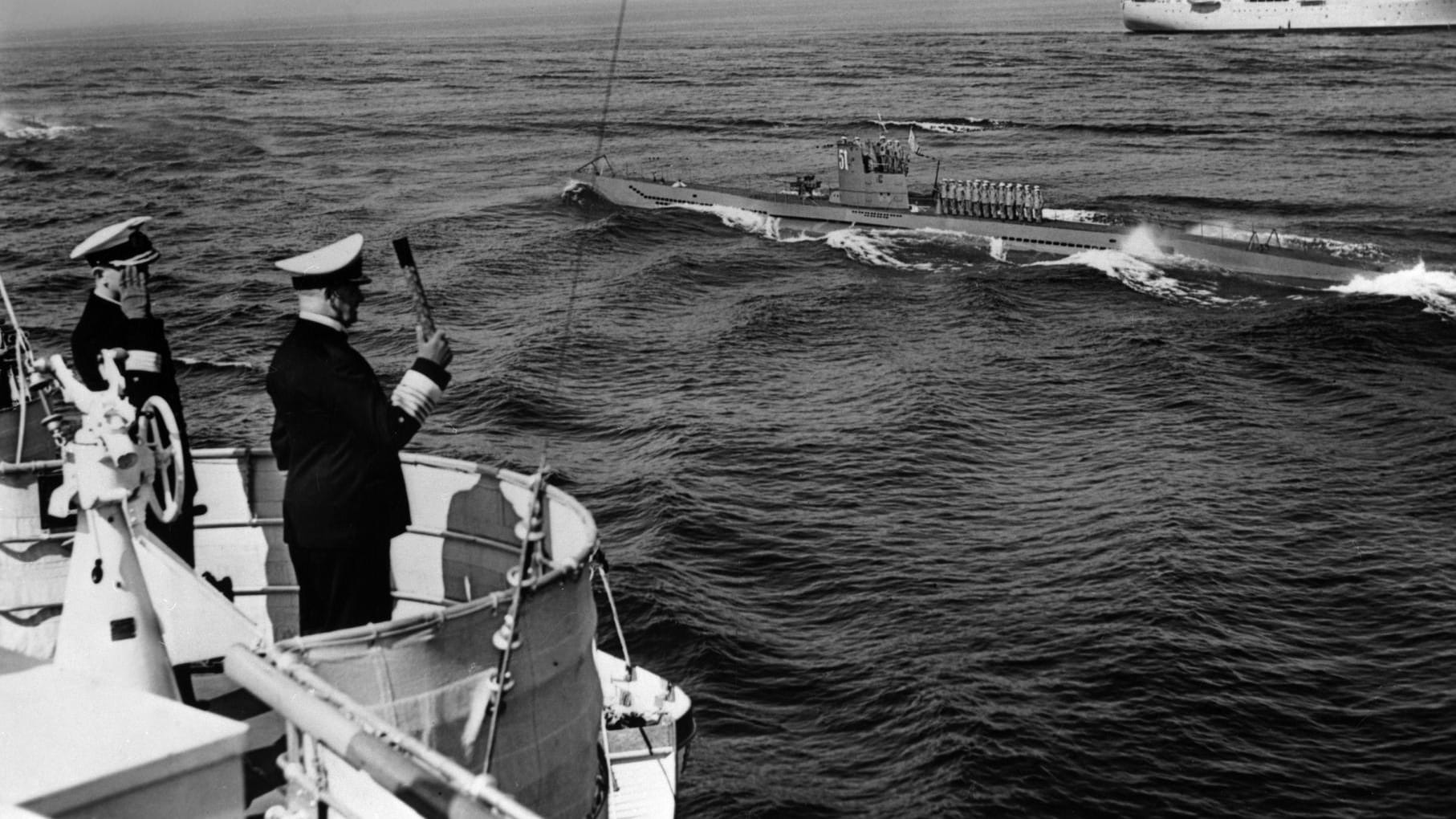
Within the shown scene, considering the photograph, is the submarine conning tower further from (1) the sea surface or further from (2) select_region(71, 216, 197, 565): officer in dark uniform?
(2) select_region(71, 216, 197, 565): officer in dark uniform

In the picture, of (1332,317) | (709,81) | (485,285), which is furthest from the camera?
(709,81)

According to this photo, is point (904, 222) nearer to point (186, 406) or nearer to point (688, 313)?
point (688, 313)

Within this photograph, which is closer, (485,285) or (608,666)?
(608,666)

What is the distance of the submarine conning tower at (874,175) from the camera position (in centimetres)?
4778

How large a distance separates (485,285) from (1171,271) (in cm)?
1919

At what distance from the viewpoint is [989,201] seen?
4572 cm

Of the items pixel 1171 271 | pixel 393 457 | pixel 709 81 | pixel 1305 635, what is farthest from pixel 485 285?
pixel 709 81

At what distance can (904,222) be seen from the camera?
4684cm

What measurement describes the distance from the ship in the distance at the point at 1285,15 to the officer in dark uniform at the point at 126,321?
401ft

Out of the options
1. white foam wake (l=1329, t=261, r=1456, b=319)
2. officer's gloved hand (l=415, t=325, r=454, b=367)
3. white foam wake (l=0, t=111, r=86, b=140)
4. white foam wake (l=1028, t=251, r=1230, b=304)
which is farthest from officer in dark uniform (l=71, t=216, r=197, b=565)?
white foam wake (l=0, t=111, r=86, b=140)

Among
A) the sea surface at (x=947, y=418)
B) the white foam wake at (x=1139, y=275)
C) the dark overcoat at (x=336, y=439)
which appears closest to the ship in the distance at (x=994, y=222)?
the white foam wake at (x=1139, y=275)

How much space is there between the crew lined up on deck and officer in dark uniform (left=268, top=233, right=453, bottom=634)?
3959cm

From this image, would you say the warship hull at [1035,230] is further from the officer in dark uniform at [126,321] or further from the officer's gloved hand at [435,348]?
the officer's gloved hand at [435,348]

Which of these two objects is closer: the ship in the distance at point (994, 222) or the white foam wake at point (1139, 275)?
the white foam wake at point (1139, 275)
